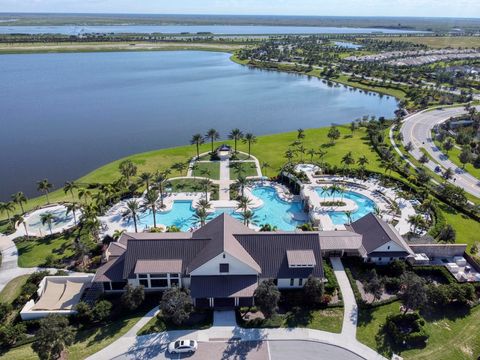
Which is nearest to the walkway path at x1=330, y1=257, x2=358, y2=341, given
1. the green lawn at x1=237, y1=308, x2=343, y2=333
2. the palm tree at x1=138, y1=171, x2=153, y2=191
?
the green lawn at x1=237, y1=308, x2=343, y2=333

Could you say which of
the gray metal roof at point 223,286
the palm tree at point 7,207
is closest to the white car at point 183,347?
the gray metal roof at point 223,286

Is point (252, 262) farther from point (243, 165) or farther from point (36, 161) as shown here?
point (36, 161)

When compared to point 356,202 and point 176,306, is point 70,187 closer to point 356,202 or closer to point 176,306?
point 176,306

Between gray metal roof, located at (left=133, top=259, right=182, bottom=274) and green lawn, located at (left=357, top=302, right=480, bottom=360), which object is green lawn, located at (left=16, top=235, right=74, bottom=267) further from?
green lawn, located at (left=357, top=302, right=480, bottom=360)

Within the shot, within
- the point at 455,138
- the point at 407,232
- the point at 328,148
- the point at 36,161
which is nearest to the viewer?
the point at 407,232

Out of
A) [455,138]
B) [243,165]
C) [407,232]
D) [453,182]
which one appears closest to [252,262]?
[407,232]

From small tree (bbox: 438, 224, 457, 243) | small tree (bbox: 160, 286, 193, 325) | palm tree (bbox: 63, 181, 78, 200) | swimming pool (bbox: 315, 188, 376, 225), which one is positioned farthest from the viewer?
palm tree (bbox: 63, 181, 78, 200)
